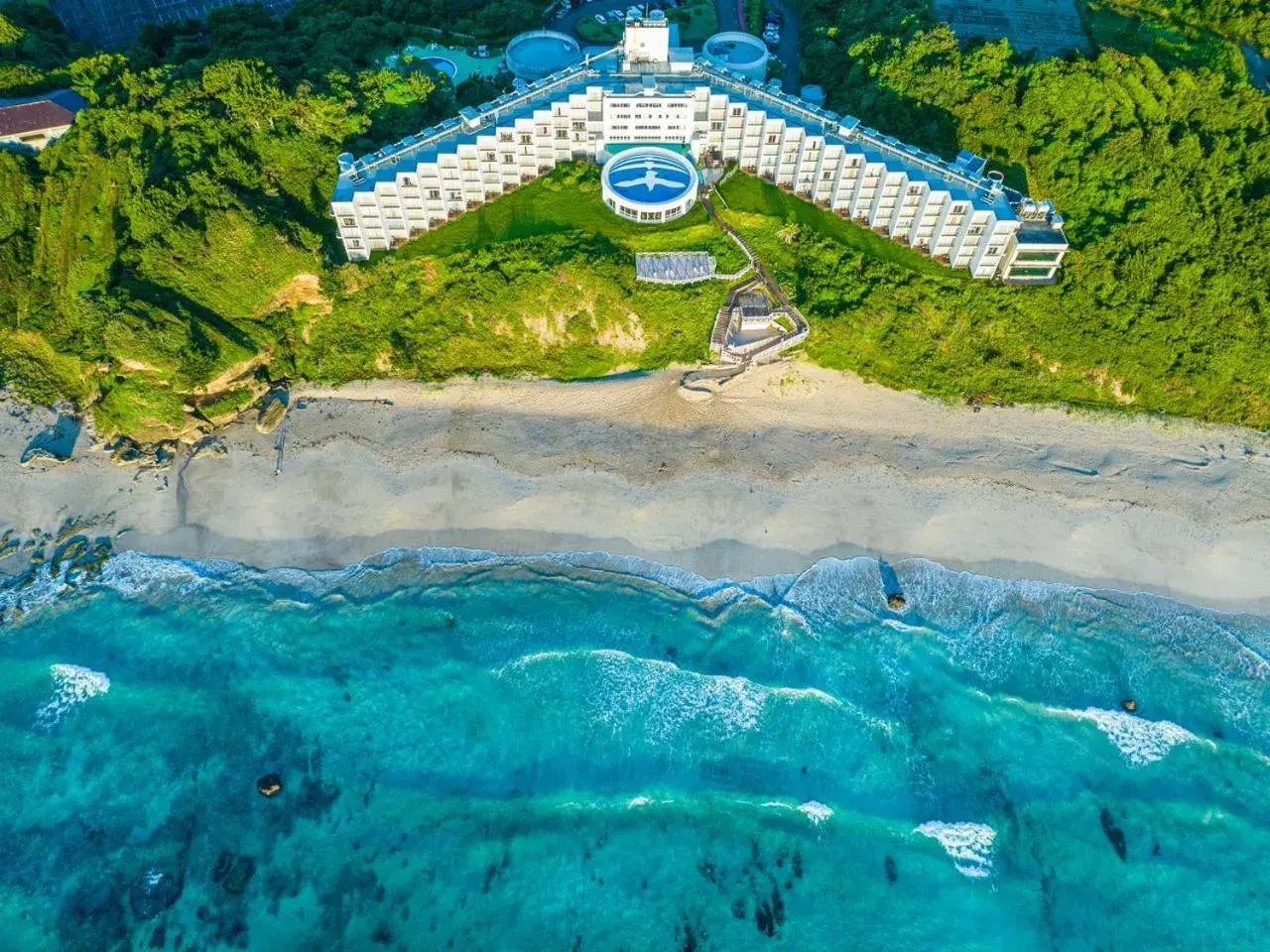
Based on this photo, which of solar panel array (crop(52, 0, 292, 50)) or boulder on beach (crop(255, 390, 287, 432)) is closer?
boulder on beach (crop(255, 390, 287, 432))

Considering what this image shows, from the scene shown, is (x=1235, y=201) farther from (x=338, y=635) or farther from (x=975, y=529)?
(x=338, y=635)

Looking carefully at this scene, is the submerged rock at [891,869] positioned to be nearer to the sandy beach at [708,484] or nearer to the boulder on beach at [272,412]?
the sandy beach at [708,484]

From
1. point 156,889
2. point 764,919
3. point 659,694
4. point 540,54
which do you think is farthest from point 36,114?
point 764,919

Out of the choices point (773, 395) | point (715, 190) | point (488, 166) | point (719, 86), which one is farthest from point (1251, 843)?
point (488, 166)

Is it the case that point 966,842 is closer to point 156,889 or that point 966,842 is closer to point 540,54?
point 156,889

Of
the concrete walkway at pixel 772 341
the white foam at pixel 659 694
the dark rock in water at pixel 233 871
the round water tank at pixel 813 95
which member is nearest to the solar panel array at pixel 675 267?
the concrete walkway at pixel 772 341

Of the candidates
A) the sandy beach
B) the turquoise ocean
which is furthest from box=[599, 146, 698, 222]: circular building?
the turquoise ocean

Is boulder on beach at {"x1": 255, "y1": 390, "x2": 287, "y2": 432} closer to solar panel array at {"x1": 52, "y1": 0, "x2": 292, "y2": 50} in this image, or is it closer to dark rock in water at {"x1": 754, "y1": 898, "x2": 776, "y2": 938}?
dark rock in water at {"x1": 754, "y1": 898, "x2": 776, "y2": 938}
